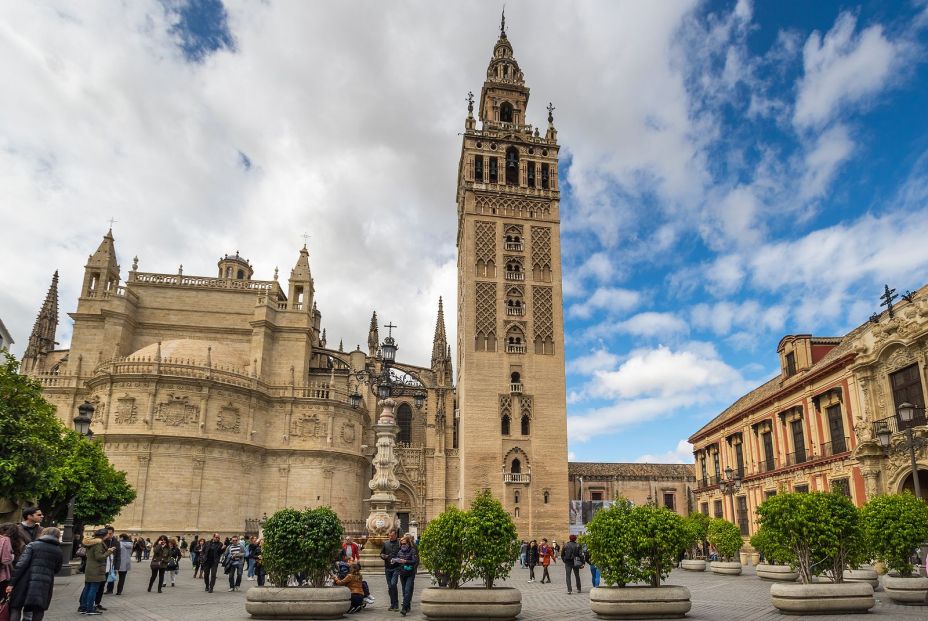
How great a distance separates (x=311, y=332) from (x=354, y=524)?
13497 mm

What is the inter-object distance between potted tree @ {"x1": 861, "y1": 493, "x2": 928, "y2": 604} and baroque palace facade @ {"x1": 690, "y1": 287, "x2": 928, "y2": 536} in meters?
1.32

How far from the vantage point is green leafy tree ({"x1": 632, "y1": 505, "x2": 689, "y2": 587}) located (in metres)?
10.9

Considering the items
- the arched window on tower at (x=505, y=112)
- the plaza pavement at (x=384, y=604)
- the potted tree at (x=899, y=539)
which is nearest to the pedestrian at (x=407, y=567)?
the plaza pavement at (x=384, y=604)

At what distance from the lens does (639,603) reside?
423 inches

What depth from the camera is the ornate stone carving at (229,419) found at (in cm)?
3725

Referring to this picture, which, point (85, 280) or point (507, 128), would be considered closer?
point (85, 280)

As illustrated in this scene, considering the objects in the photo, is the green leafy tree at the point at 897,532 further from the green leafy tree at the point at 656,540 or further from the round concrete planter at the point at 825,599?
the green leafy tree at the point at 656,540

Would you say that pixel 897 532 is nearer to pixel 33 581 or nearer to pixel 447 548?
pixel 447 548

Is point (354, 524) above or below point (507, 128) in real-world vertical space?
below

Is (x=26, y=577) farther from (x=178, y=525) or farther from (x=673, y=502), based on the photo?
(x=673, y=502)

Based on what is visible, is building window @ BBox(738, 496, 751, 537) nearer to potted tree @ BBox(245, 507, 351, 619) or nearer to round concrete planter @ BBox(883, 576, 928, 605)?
round concrete planter @ BBox(883, 576, 928, 605)

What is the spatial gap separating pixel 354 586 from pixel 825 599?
8.34 m

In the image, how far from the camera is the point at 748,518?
33469 mm

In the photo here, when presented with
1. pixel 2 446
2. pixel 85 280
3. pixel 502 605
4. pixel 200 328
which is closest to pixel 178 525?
pixel 200 328
